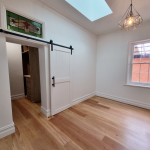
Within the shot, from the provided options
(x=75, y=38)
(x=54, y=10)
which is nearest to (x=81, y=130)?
(x=75, y=38)

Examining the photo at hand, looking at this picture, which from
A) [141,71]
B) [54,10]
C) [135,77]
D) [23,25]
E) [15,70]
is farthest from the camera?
[15,70]

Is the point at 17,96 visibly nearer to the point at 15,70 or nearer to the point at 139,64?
the point at 15,70

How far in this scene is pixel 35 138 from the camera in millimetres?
1498

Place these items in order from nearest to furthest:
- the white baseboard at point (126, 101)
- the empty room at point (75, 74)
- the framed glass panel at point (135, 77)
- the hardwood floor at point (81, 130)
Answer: the hardwood floor at point (81, 130)
the empty room at point (75, 74)
the white baseboard at point (126, 101)
the framed glass panel at point (135, 77)

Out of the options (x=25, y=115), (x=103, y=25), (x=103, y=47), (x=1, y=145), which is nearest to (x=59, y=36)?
(x=103, y=25)

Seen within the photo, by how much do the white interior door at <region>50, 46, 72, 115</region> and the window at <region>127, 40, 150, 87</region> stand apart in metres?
2.22

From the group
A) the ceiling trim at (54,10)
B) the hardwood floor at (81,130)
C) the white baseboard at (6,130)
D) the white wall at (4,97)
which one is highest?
the ceiling trim at (54,10)

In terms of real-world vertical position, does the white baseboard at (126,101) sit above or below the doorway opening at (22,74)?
below

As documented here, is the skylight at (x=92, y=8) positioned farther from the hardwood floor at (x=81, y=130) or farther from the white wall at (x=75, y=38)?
the hardwood floor at (x=81, y=130)

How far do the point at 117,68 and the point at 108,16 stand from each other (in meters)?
1.78

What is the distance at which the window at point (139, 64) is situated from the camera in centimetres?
266

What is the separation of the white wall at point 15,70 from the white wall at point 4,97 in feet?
6.59

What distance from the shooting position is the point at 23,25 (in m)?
1.67

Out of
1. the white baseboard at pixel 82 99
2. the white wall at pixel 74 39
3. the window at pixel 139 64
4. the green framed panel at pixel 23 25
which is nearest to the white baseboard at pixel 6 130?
the white wall at pixel 74 39
